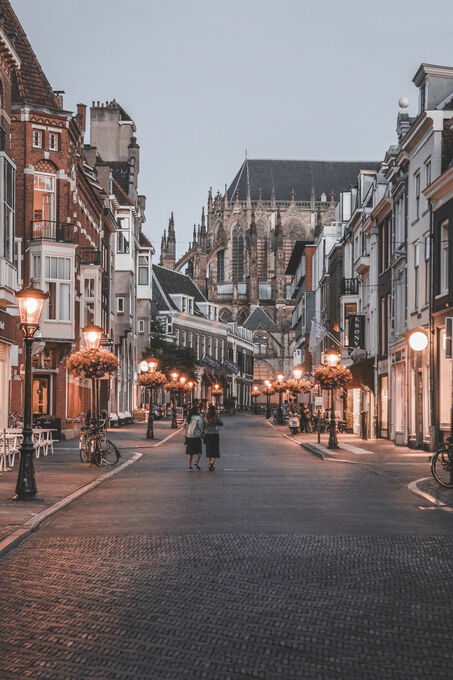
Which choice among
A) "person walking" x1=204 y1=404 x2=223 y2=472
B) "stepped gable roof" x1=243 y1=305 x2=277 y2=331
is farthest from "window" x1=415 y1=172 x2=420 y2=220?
"stepped gable roof" x1=243 y1=305 x2=277 y2=331

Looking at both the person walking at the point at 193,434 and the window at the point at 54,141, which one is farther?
the window at the point at 54,141

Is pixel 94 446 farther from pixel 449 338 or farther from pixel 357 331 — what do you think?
pixel 357 331

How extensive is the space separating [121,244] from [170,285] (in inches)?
1739

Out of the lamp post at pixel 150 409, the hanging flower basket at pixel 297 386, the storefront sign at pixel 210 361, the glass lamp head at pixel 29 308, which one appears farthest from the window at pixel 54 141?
the storefront sign at pixel 210 361

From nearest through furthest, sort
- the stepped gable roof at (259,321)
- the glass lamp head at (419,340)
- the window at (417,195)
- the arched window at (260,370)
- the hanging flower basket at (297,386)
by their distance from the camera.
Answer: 1. the glass lamp head at (419,340)
2. the window at (417,195)
3. the hanging flower basket at (297,386)
4. the stepped gable roof at (259,321)
5. the arched window at (260,370)

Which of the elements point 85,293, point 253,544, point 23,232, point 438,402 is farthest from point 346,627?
point 85,293

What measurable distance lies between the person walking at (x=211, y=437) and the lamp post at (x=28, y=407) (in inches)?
305

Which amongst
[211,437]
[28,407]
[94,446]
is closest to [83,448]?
[94,446]

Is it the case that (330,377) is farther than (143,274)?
No

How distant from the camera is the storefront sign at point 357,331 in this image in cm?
4591

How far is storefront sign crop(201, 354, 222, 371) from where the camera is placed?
108m

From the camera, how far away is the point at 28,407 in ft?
56.4

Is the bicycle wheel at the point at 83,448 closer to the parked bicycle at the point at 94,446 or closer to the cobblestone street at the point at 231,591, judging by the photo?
the parked bicycle at the point at 94,446

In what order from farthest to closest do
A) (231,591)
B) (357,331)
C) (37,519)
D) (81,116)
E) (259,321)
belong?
1. (259,321)
2. (81,116)
3. (357,331)
4. (37,519)
5. (231,591)
